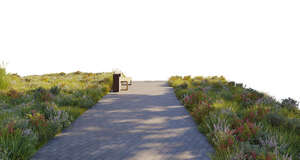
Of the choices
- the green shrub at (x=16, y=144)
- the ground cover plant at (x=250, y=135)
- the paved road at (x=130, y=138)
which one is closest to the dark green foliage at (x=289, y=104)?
the ground cover plant at (x=250, y=135)

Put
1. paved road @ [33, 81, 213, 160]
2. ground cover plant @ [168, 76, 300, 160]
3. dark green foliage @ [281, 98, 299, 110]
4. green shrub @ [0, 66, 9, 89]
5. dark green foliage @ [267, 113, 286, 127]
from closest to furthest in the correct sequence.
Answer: ground cover plant @ [168, 76, 300, 160], paved road @ [33, 81, 213, 160], dark green foliage @ [267, 113, 286, 127], dark green foliage @ [281, 98, 299, 110], green shrub @ [0, 66, 9, 89]

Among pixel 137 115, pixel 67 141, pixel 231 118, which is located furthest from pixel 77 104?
pixel 231 118

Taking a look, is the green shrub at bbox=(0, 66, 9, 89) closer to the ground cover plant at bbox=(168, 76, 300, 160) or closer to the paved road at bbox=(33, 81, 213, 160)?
the paved road at bbox=(33, 81, 213, 160)

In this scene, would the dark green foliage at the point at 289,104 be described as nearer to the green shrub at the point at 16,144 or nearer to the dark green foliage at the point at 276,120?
the dark green foliage at the point at 276,120

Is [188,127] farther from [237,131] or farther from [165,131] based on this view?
[237,131]

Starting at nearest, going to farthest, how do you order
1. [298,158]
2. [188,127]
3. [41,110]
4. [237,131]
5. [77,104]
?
1. [298,158]
2. [237,131]
3. [188,127]
4. [41,110]
5. [77,104]

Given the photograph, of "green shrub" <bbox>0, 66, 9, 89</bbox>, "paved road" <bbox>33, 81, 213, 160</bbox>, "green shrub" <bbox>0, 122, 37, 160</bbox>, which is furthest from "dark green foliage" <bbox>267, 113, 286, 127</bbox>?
"green shrub" <bbox>0, 66, 9, 89</bbox>

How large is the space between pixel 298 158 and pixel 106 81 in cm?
1345

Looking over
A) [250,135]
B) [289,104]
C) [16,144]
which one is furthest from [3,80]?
[289,104]

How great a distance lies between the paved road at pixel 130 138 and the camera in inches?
178

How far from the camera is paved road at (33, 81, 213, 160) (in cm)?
453

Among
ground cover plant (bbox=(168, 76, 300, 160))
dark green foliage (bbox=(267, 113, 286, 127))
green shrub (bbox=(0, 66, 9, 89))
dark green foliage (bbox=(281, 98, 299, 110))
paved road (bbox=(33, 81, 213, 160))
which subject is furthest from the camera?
green shrub (bbox=(0, 66, 9, 89))

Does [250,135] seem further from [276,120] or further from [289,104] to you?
[289,104]

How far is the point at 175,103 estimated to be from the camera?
9.69 meters
